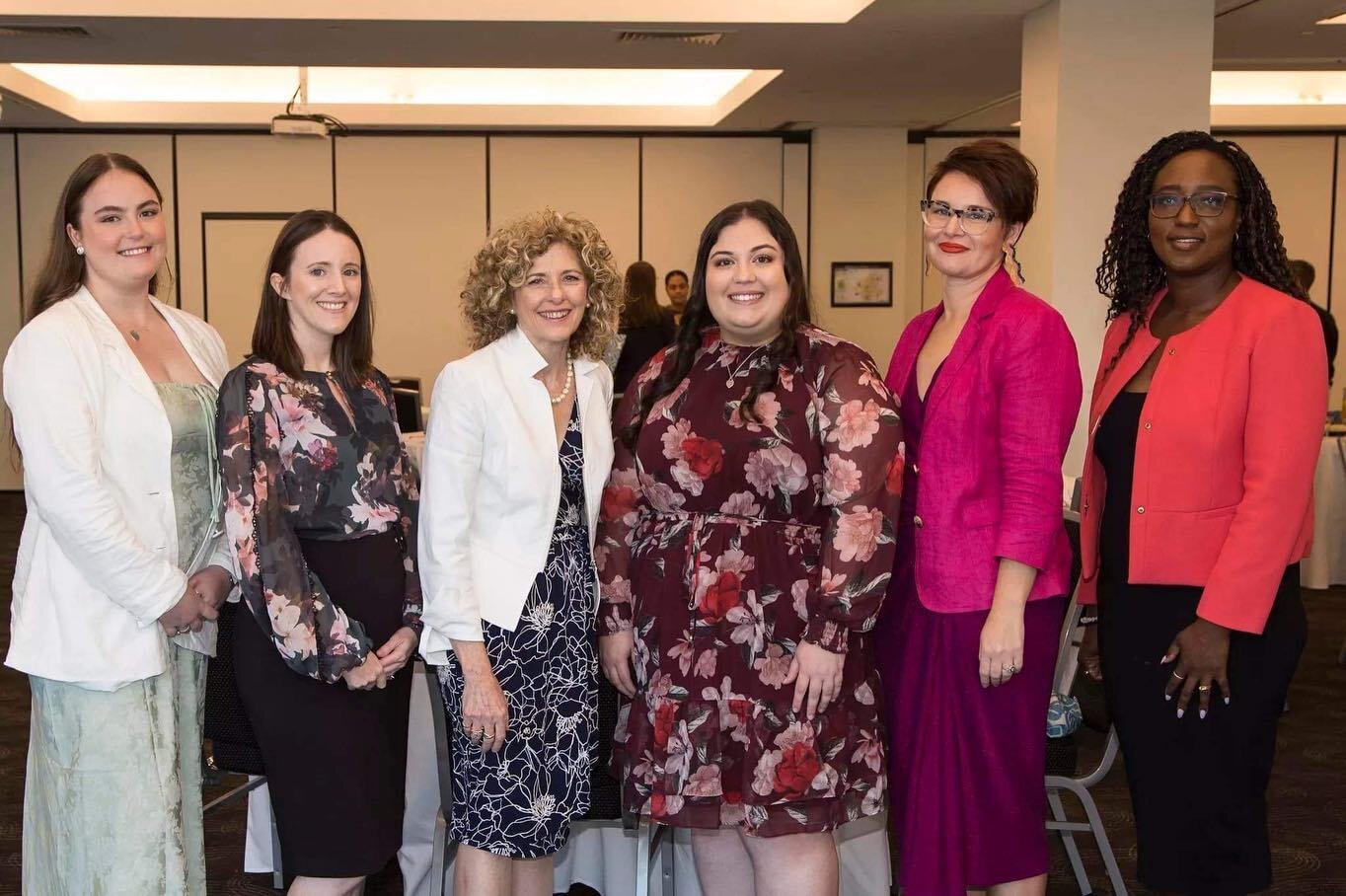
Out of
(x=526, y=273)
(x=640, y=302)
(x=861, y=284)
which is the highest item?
(x=861, y=284)

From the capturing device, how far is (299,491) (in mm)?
2439

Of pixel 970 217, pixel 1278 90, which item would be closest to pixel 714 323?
pixel 970 217

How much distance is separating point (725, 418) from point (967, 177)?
69 centimetres

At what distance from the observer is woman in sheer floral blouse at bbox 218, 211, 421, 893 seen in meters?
2.40

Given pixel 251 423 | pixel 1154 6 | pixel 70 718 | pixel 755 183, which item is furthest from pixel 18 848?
pixel 755 183

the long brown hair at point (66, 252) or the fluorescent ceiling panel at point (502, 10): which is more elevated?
the fluorescent ceiling panel at point (502, 10)

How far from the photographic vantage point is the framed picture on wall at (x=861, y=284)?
→ 39.1ft

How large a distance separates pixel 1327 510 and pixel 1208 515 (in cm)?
535

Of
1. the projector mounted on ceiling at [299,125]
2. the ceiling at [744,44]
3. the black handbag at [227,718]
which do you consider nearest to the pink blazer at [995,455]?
the black handbag at [227,718]

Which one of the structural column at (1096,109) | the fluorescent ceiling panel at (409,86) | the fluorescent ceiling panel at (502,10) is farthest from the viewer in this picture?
the fluorescent ceiling panel at (409,86)

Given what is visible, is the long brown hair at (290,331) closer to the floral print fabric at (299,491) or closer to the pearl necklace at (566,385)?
the floral print fabric at (299,491)

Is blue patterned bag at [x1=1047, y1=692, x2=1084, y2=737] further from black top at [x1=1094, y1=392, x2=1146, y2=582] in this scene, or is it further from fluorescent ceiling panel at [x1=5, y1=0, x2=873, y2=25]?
fluorescent ceiling panel at [x1=5, y1=0, x2=873, y2=25]

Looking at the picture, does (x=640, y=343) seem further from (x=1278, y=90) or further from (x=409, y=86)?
(x=1278, y=90)

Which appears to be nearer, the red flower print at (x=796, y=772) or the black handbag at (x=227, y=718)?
the red flower print at (x=796, y=772)
